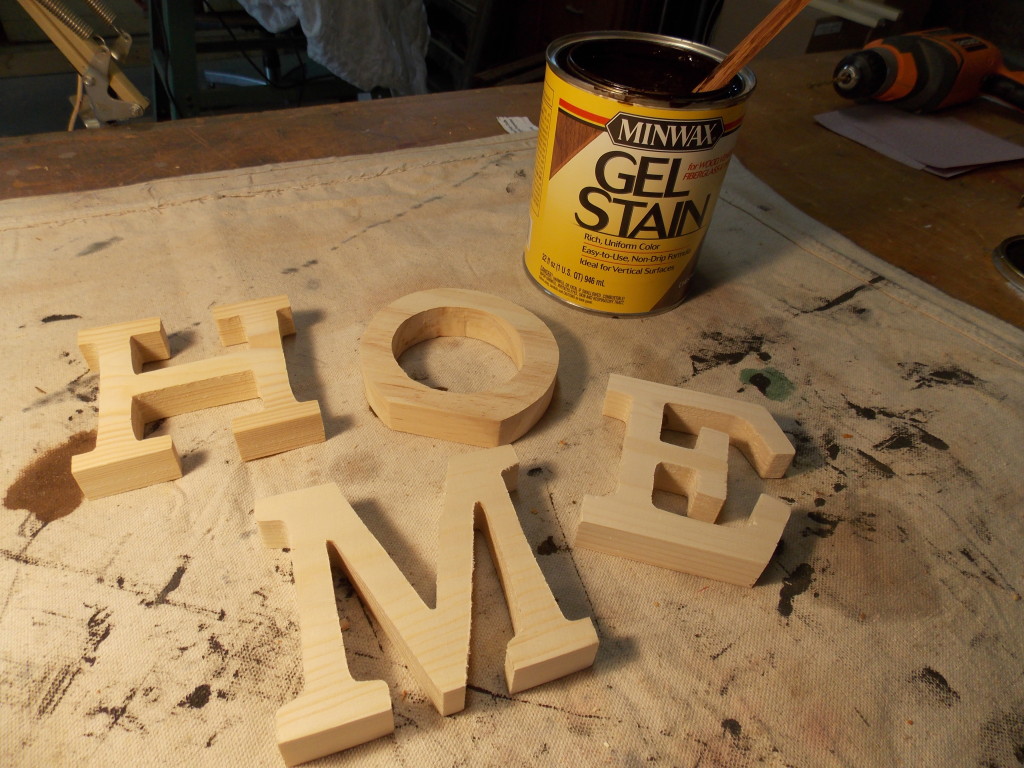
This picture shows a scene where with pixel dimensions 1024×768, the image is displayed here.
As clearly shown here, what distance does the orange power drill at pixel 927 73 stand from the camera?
1445 mm

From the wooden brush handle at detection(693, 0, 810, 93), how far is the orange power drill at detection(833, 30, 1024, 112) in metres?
0.86

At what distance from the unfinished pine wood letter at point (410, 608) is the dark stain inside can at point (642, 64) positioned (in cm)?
52

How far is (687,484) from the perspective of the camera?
77 centimetres

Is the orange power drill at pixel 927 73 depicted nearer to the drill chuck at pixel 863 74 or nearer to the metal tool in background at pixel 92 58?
the drill chuck at pixel 863 74

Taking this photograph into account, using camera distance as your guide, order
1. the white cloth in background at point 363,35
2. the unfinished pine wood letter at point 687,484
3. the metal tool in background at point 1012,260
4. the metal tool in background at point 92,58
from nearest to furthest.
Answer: the unfinished pine wood letter at point 687,484 < the metal tool in background at point 1012,260 < the metal tool in background at point 92,58 < the white cloth in background at point 363,35

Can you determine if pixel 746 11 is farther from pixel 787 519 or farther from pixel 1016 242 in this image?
pixel 787 519

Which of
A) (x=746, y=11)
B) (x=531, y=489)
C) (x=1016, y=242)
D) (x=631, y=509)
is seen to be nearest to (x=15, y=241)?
(x=531, y=489)

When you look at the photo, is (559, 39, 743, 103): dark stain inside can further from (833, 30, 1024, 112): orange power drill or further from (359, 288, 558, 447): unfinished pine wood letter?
(833, 30, 1024, 112): orange power drill

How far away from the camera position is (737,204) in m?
1.26

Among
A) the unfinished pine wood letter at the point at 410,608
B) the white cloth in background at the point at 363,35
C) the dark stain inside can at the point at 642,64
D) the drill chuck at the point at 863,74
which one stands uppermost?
the dark stain inside can at the point at 642,64

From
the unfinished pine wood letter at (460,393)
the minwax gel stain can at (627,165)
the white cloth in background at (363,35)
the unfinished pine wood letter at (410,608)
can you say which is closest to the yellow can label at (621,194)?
the minwax gel stain can at (627,165)

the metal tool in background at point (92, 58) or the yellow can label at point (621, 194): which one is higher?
the yellow can label at point (621, 194)

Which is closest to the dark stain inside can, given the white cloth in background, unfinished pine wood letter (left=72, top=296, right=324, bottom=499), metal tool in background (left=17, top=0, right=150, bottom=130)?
unfinished pine wood letter (left=72, top=296, right=324, bottom=499)

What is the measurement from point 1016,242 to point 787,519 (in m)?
0.86
